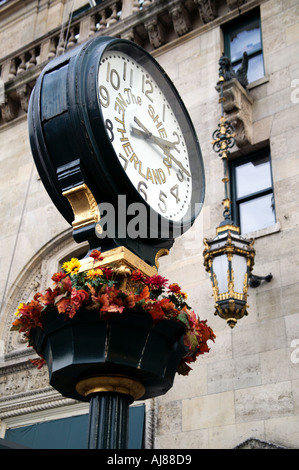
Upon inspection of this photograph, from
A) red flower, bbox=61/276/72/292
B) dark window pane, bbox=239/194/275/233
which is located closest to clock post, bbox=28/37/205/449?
red flower, bbox=61/276/72/292

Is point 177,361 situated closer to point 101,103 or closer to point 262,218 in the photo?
point 101,103

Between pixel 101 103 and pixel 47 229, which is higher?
A: pixel 47 229

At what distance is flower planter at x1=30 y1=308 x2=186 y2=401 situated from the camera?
9.82 ft

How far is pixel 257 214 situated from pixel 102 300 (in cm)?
583

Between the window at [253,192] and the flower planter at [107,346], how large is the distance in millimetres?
5404

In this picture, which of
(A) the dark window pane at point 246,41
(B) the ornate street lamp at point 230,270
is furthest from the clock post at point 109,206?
(A) the dark window pane at point 246,41

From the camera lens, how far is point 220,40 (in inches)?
418

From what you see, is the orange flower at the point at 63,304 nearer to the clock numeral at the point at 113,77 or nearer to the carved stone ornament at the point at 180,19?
the clock numeral at the point at 113,77

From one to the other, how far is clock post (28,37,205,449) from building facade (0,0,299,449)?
3557mm

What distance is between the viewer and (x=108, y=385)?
306 centimetres

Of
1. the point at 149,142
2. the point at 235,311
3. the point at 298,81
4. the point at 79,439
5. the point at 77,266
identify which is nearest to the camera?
the point at 77,266

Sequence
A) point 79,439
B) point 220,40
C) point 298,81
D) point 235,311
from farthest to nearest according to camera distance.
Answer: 1. point 220,40
2. point 298,81
3. point 79,439
4. point 235,311

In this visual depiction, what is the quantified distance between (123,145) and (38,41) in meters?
11.1

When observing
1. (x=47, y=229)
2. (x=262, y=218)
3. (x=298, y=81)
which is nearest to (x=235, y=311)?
(x=262, y=218)
